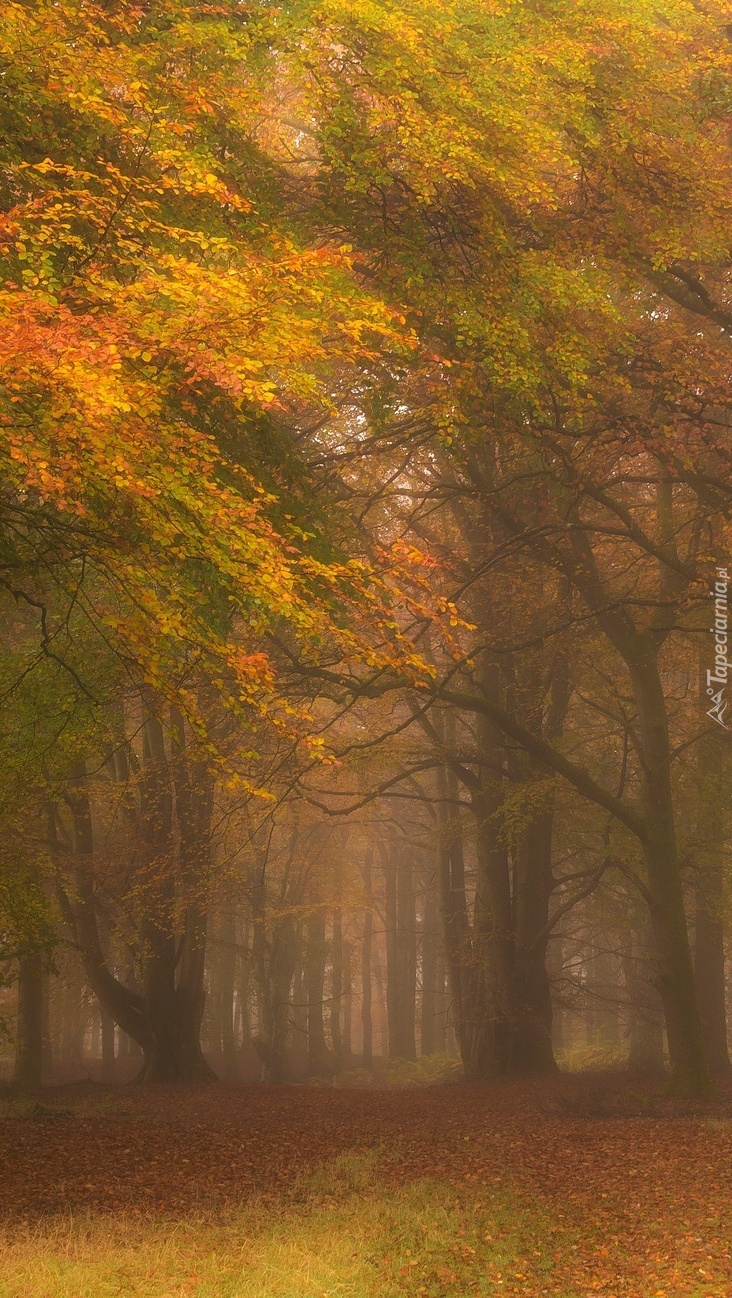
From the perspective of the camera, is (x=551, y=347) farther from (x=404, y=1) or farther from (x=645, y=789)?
(x=645, y=789)

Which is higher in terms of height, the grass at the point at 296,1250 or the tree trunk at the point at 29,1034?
the tree trunk at the point at 29,1034

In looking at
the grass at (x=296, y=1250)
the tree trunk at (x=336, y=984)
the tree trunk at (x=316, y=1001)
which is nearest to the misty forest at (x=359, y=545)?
the grass at (x=296, y=1250)

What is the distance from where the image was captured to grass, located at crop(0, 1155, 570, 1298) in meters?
6.55

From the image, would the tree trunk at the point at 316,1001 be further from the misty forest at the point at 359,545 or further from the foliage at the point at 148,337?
the foliage at the point at 148,337

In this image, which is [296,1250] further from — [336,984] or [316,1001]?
[336,984]

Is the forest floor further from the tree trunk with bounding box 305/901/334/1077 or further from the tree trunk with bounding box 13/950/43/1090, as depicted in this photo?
the tree trunk with bounding box 305/901/334/1077

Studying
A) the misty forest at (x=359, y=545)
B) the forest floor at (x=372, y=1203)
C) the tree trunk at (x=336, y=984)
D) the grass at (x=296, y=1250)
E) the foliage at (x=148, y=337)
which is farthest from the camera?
the tree trunk at (x=336, y=984)

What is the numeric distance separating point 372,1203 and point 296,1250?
1.75m

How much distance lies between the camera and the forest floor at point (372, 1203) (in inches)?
271

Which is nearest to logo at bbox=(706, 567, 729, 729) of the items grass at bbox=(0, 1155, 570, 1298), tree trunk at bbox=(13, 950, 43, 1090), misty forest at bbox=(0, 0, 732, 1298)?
misty forest at bbox=(0, 0, 732, 1298)

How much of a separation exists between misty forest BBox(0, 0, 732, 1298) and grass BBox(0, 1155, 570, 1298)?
0.05m

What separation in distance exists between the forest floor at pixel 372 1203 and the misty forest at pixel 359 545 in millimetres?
65

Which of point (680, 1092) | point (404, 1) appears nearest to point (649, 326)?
point (404, 1)

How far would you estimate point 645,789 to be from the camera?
51.2 feet
